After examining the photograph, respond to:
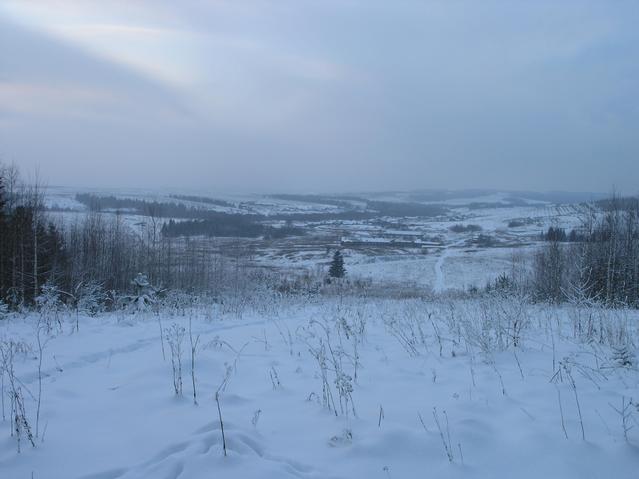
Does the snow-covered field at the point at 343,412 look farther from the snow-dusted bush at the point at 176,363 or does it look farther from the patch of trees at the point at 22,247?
the patch of trees at the point at 22,247

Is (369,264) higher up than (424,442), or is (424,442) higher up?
(424,442)

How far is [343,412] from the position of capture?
3.56m

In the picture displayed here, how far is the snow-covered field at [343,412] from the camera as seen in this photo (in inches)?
→ 108

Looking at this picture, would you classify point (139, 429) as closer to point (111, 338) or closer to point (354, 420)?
point (354, 420)

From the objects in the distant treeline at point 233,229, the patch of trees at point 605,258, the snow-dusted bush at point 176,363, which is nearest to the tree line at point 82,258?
the snow-dusted bush at point 176,363

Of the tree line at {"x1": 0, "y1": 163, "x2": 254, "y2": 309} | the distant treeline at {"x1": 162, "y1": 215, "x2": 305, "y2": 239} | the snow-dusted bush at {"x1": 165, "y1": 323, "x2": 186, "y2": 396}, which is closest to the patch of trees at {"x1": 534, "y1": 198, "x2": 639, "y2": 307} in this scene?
the tree line at {"x1": 0, "y1": 163, "x2": 254, "y2": 309}

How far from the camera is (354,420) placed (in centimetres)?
342

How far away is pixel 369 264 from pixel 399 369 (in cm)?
5514

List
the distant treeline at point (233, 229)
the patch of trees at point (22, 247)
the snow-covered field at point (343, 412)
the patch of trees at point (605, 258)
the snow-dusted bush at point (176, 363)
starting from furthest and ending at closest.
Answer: the distant treeline at point (233, 229), the patch of trees at point (605, 258), the patch of trees at point (22, 247), the snow-dusted bush at point (176, 363), the snow-covered field at point (343, 412)

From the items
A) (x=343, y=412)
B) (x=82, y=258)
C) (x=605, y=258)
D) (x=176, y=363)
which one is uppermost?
(x=343, y=412)

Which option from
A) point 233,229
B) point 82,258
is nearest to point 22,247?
point 82,258

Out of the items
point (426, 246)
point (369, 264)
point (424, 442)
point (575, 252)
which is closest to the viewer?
point (424, 442)

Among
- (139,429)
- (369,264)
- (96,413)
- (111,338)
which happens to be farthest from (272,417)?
(369,264)

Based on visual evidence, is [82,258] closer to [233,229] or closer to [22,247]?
[22,247]
